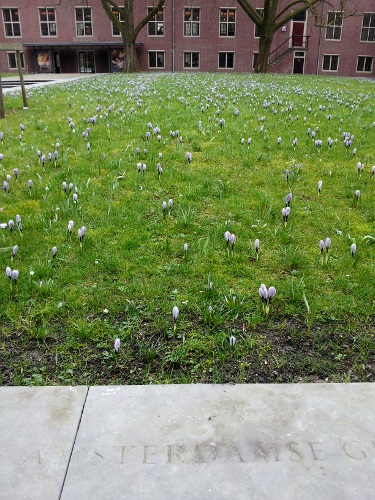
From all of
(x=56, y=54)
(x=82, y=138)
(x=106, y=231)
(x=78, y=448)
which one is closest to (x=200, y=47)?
(x=56, y=54)

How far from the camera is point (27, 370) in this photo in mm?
2717

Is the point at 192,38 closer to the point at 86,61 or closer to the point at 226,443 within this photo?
the point at 86,61

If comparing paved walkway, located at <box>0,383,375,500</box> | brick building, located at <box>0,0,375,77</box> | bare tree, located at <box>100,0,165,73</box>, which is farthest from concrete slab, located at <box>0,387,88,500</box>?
brick building, located at <box>0,0,375,77</box>

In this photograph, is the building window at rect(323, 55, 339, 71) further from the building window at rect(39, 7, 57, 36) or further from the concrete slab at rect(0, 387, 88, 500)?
the concrete slab at rect(0, 387, 88, 500)

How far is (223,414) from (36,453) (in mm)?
897

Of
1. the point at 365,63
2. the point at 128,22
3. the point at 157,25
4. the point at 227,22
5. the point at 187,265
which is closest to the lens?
the point at 187,265

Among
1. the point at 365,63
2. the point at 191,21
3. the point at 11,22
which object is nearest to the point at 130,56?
the point at 191,21

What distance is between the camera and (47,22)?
45625 millimetres

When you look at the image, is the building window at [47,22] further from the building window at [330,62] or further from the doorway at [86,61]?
the building window at [330,62]

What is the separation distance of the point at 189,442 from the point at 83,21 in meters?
50.3

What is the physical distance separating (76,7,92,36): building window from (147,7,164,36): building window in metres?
6.04

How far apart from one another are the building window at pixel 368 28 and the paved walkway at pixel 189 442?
50959 mm

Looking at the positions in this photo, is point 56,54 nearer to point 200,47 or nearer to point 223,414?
point 200,47

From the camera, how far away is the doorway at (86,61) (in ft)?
152
